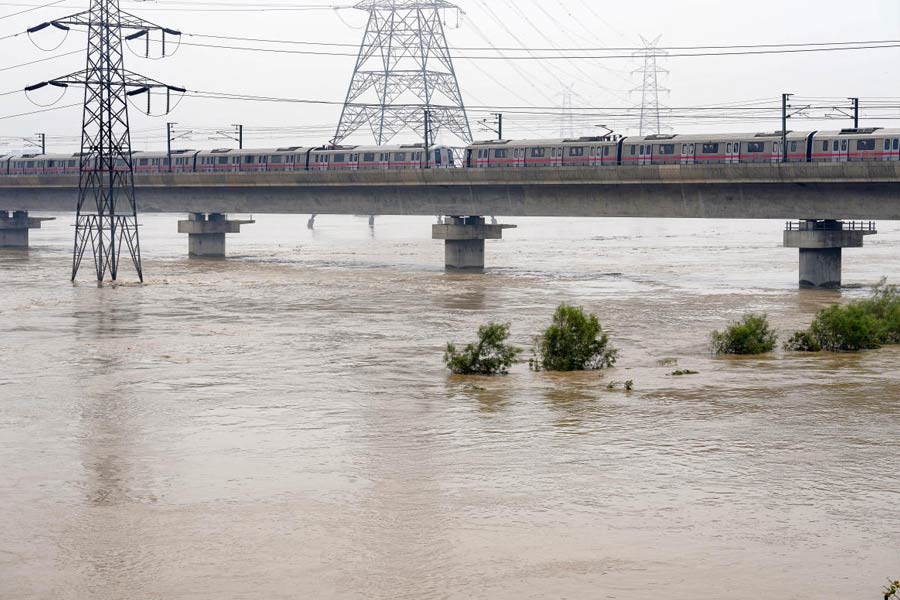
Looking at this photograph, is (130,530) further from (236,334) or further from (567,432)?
(236,334)

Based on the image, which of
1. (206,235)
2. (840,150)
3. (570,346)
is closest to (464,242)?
(206,235)

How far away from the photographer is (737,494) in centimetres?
1912

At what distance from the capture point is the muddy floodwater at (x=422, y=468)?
15.5 meters

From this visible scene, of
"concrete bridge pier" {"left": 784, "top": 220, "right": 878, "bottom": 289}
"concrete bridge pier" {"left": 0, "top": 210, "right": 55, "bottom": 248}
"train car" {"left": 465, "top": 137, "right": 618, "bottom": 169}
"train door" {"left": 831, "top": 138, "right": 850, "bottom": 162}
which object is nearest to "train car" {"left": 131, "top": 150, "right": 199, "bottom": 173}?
"concrete bridge pier" {"left": 0, "top": 210, "right": 55, "bottom": 248}

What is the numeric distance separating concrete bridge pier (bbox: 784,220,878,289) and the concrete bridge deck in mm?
987

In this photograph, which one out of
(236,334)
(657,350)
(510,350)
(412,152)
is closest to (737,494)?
(510,350)

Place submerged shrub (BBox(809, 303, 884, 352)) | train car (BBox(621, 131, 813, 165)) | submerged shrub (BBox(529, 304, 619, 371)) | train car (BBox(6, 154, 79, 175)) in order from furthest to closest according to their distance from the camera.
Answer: train car (BBox(6, 154, 79, 175)) < train car (BBox(621, 131, 813, 165)) < submerged shrub (BBox(809, 303, 884, 352)) < submerged shrub (BBox(529, 304, 619, 371))

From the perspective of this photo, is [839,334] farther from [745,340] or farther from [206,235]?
[206,235]

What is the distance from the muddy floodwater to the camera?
15.5m

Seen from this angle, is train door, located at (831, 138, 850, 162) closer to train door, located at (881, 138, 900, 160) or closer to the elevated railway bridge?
the elevated railway bridge

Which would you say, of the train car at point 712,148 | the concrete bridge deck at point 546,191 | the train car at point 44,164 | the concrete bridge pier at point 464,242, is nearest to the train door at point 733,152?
the train car at point 712,148

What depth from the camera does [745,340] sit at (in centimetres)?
3622

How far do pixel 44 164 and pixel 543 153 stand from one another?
1996 inches

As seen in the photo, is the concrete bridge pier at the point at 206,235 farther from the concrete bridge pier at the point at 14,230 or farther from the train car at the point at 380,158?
the concrete bridge pier at the point at 14,230
